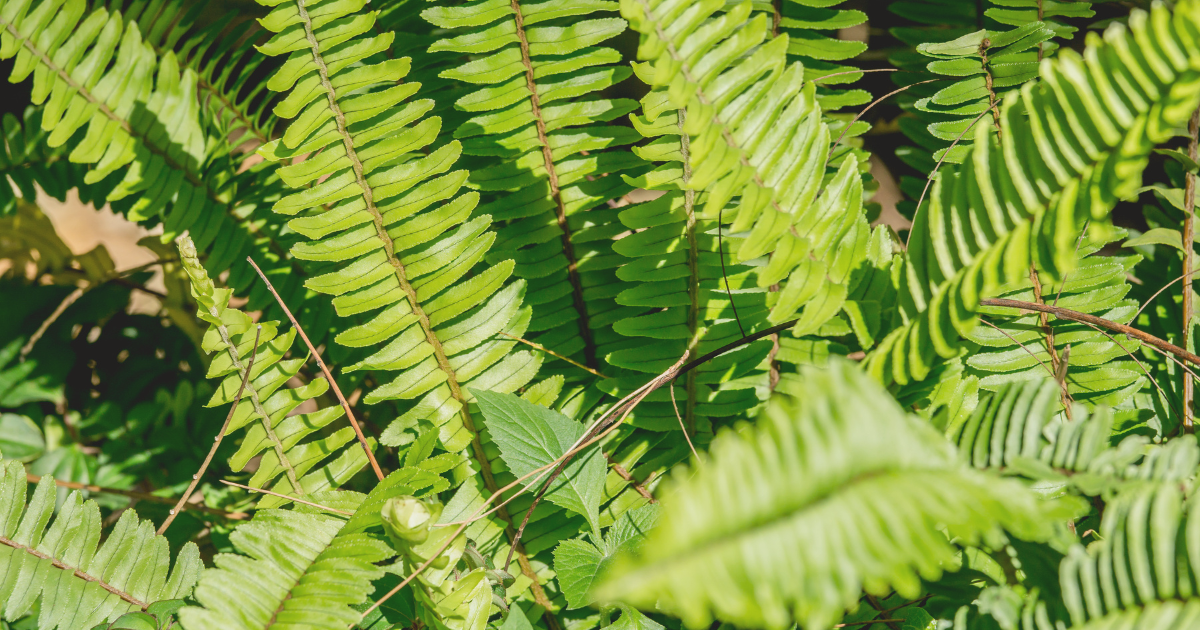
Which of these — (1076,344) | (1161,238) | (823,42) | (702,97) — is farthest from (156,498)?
(1161,238)

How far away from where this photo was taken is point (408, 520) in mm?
721

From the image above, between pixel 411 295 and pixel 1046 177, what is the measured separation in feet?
2.36

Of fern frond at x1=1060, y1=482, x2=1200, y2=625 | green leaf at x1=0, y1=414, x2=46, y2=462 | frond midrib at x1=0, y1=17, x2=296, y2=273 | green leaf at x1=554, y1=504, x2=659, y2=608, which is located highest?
frond midrib at x1=0, y1=17, x2=296, y2=273

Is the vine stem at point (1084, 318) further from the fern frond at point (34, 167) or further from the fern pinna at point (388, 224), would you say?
the fern frond at point (34, 167)

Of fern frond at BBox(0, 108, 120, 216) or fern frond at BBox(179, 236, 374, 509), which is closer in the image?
fern frond at BBox(179, 236, 374, 509)

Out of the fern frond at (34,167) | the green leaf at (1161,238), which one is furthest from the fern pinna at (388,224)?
the green leaf at (1161,238)

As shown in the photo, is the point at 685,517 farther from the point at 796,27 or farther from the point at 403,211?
the point at 796,27

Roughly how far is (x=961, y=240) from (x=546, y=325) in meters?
0.58

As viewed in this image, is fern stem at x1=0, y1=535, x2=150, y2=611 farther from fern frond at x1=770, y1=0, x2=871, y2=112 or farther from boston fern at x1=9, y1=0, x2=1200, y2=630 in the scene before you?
fern frond at x1=770, y1=0, x2=871, y2=112

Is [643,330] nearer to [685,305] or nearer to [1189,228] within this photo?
[685,305]

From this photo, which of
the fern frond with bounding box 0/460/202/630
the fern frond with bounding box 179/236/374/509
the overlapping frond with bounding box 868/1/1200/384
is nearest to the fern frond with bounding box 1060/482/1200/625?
the overlapping frond with bounding box 868/1/1200/384

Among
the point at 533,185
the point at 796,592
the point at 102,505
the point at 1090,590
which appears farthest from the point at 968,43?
the point at 102,505

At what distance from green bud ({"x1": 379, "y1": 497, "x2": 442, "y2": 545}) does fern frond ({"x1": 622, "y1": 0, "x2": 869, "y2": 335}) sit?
1.29ft

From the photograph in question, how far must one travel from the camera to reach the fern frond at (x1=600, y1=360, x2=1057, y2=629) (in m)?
0.44
